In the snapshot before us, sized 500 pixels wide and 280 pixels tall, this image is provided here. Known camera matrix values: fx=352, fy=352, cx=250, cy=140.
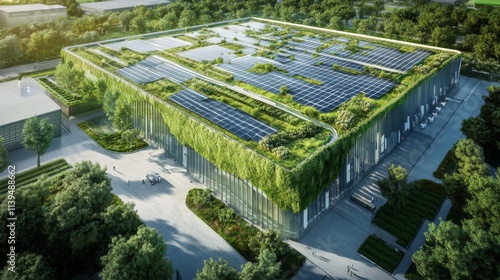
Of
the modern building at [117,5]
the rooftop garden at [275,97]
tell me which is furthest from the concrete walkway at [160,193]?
the modern building at [117,5]

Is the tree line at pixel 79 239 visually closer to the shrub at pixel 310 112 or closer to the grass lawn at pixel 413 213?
the shrub at pixel 310 112

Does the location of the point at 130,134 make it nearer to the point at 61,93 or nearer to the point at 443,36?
the point at 61,93

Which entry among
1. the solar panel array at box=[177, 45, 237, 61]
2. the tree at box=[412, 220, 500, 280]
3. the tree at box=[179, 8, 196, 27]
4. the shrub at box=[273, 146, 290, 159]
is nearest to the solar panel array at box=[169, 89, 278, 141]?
the shrub at box=[273, 146, 290, 159]

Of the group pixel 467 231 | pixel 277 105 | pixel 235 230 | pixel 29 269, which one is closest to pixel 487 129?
pixel 467 231

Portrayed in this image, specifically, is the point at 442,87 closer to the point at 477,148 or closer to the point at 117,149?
the point at 477,148

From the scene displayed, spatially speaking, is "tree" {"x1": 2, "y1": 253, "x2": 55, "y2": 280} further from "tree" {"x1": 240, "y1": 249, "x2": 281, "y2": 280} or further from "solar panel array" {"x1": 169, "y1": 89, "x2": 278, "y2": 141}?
"solar panel array" {"x1": 169, "y1": 89, "x2": 278, "y2": 141}
